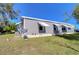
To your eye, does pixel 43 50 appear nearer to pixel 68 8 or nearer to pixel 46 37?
pixel 46 37

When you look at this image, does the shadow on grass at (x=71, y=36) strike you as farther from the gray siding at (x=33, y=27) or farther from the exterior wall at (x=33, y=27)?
the exterior wall at (x=33, y=27)

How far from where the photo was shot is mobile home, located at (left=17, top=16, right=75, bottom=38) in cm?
508

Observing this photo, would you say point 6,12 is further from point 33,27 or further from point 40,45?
point 40,45

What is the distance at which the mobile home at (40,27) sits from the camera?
5.08 metres

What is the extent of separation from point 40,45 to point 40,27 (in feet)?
0.88

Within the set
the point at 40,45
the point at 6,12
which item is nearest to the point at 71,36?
the point at 40,45

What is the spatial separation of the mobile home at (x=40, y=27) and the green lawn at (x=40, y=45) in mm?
75

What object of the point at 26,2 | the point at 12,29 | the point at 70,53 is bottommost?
the point at 70,53

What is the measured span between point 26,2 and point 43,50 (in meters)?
0.76

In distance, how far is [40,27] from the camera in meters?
5.09

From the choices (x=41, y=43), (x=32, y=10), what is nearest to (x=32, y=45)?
(x=41, y=43)

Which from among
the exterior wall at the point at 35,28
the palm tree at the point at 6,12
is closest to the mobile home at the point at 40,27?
the exterior wall at the point at 35,28

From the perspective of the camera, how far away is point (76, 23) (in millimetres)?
5078

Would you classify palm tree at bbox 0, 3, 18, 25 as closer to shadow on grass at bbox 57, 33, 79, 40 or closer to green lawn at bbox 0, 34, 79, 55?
green lawn at bbox 0, 34, 79, 55
